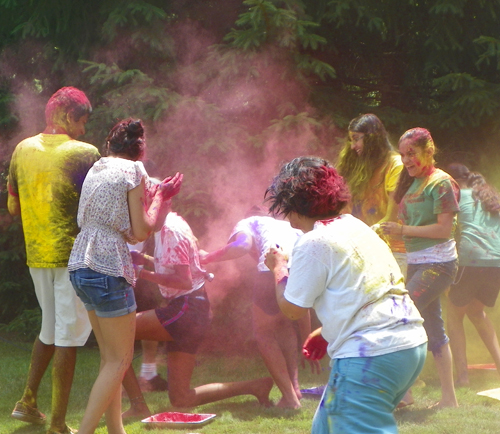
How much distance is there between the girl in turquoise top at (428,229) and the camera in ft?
15.4

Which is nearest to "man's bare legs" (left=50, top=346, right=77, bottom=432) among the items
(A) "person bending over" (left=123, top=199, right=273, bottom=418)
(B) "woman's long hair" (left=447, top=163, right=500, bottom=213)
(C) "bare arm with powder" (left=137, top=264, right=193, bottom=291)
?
(A) "person bending over" (left=123, top=199, right=273, bottom=418)

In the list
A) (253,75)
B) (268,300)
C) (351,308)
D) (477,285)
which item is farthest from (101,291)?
(253,75)

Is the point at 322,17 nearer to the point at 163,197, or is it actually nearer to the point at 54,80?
the point at 54,80

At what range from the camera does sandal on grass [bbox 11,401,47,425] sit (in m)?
4.49

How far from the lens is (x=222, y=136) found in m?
7.16

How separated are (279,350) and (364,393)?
2.72 m

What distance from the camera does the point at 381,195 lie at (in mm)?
5113

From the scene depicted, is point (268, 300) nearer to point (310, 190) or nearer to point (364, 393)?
point (310, 190)

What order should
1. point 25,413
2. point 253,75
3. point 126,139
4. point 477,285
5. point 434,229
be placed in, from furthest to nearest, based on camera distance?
point 253,75 → point 477,285 → point 434,229 → point 25,413 → point 126,139

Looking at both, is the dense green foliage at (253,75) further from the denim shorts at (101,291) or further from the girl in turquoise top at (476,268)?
the denim shorts at (101,291)

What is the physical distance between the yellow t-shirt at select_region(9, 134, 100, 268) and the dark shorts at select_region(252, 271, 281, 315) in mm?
1604

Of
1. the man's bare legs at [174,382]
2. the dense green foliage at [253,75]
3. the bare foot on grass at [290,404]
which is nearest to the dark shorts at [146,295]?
the dense green foliage at [253,75]

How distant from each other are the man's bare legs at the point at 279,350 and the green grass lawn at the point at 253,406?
0.15 m

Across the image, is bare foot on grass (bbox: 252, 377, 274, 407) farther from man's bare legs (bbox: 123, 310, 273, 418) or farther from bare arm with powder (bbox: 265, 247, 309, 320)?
bare arm with powder (bbox: 265, 247, 309, 320)
